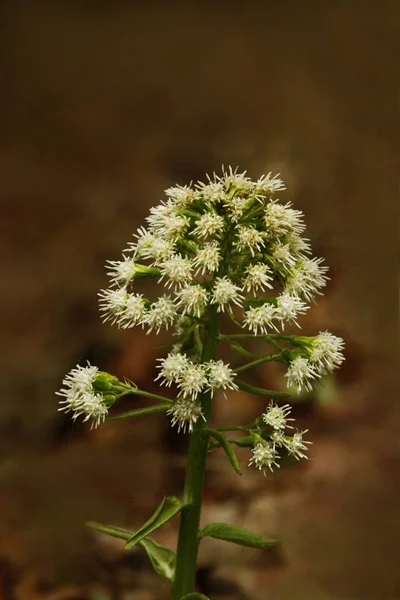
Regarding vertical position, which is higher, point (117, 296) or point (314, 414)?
point (314, 414)

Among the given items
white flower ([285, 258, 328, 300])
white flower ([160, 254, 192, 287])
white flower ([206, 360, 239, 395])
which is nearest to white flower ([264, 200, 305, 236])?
white flower ([285, 258, 328, 300])

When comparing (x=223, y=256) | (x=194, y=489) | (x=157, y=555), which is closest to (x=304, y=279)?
(x=223, y=256)

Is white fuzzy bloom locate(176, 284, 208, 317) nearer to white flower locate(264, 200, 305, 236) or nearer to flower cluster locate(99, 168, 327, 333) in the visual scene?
flower cluster locate(99, 168, 327, 333)

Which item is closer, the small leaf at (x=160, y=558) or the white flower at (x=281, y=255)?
the white flower at (x=281, y=255)

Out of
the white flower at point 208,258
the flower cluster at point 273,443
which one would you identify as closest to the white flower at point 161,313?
the white flower at point 208,258

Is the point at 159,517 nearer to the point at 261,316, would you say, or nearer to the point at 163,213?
the point at 261,316

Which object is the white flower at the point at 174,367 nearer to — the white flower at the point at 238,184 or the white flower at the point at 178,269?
the white flower at the point at 178,269
